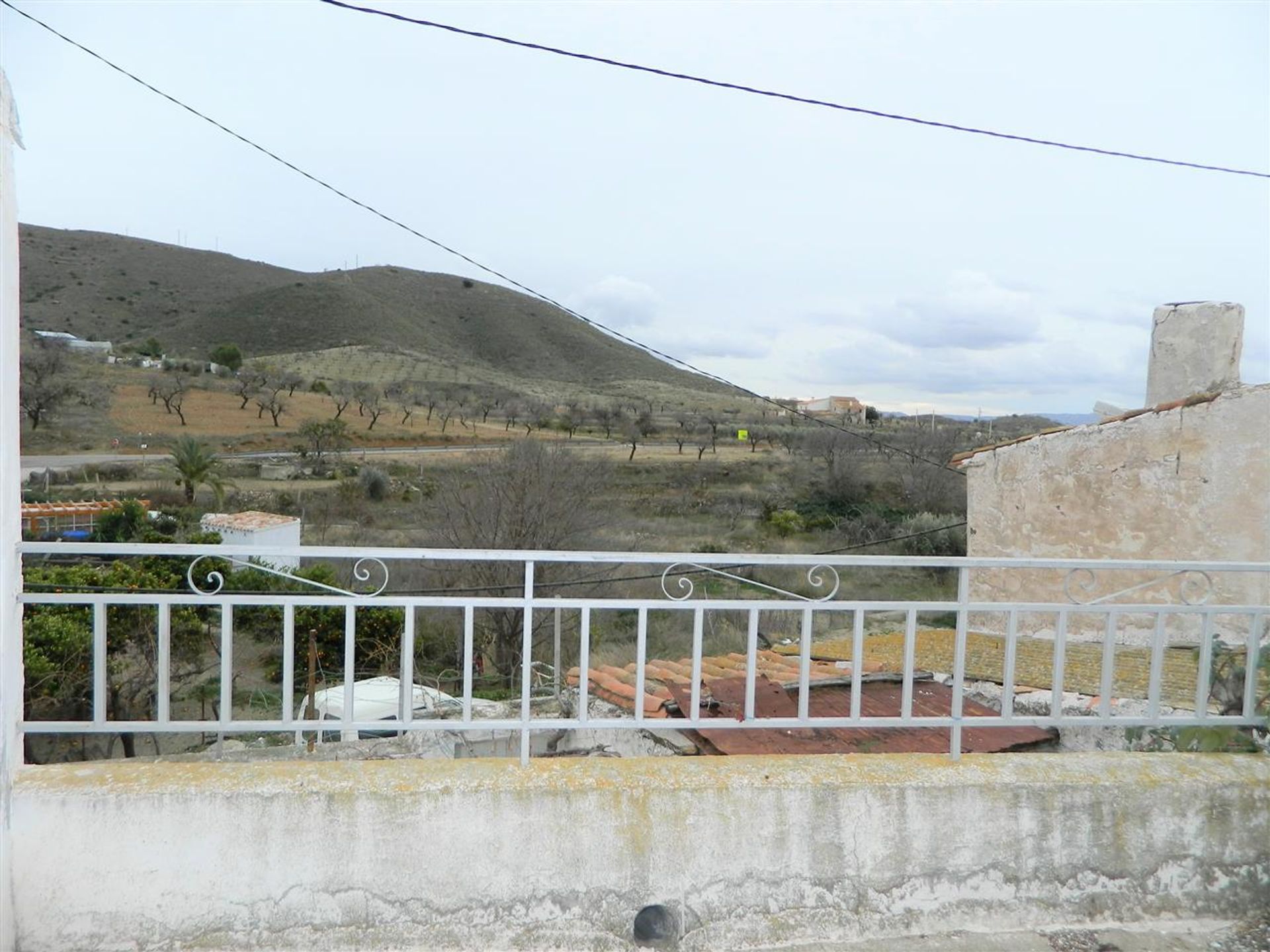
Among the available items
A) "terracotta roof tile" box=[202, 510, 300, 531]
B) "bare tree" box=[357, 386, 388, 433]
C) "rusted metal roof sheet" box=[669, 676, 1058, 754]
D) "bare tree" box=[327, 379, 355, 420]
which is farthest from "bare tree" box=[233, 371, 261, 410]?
"rusted metal roof sheet" box=[669, 676, 1058, 754]

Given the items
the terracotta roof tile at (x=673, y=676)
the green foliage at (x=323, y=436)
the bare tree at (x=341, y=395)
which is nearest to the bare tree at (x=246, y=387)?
the bare tree at (x=341, y=395)

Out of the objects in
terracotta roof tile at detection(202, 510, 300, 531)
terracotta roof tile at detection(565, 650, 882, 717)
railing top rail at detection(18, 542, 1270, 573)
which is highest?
railing top rail at detection(18, 542, 1270, 573)

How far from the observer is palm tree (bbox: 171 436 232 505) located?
929 inches

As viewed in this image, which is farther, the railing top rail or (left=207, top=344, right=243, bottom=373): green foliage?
(left=207, top=344, right=243, bottom=373): green foliage

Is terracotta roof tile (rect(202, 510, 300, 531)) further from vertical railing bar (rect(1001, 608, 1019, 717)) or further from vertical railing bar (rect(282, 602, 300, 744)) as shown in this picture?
vertical railing bar (rect(1001, 608, 1019, 717))

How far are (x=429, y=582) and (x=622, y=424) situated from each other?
90.6ft

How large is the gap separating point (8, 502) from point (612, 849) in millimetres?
1924

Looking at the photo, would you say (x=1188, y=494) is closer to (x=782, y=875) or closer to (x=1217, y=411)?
(x=1217, y=411)

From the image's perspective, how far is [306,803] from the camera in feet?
7.68

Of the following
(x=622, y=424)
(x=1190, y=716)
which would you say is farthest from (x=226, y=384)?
(x=1190, y=716)

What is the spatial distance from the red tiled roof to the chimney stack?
0.30 metres

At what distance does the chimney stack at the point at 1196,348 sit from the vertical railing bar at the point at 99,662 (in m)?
9.00

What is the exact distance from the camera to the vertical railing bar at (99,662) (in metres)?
2.38

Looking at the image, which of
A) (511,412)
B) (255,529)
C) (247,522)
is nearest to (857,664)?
(255,529)
